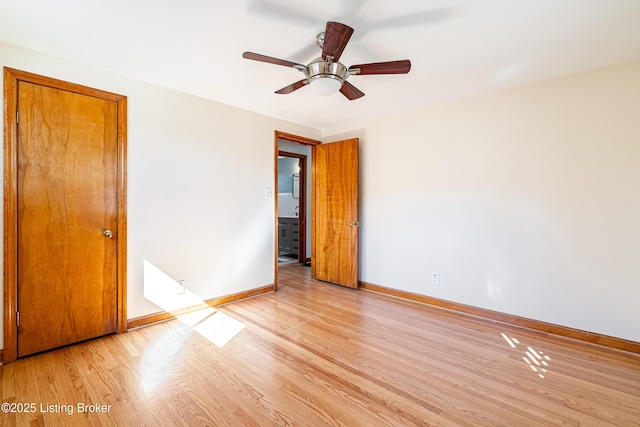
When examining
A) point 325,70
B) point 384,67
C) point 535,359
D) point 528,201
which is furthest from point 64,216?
point 528,201

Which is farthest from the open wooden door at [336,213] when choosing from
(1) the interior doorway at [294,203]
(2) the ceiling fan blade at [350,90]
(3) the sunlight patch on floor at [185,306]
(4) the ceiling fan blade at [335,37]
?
(4) the ceiling fan blade at [335,37]

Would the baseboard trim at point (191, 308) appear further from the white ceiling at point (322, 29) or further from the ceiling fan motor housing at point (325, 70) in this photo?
the ceiling fan motor housing at point (325, 70)

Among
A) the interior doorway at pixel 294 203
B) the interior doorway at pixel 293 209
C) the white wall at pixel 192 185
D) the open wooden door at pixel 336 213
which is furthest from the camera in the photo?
the interior doorway at pixel 293 209

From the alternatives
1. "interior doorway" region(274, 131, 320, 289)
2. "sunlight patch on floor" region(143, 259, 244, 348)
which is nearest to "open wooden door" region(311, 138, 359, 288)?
"interior doorway" region(274, 131, 320, 289)

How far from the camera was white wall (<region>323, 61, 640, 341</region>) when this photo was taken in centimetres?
233

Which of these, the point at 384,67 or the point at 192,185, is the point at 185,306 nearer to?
the point at 192,185

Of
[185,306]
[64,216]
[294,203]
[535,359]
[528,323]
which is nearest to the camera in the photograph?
[535,359]

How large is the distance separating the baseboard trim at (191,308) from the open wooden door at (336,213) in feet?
3.20

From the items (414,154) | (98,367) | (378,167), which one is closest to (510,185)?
(414,154)

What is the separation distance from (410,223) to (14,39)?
396 cm

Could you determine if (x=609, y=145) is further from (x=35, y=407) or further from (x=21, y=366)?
(x=21, y=366)

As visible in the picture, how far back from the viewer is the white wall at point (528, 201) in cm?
233

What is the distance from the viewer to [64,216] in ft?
7.53

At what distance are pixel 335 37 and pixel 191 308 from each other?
9.63 feet
